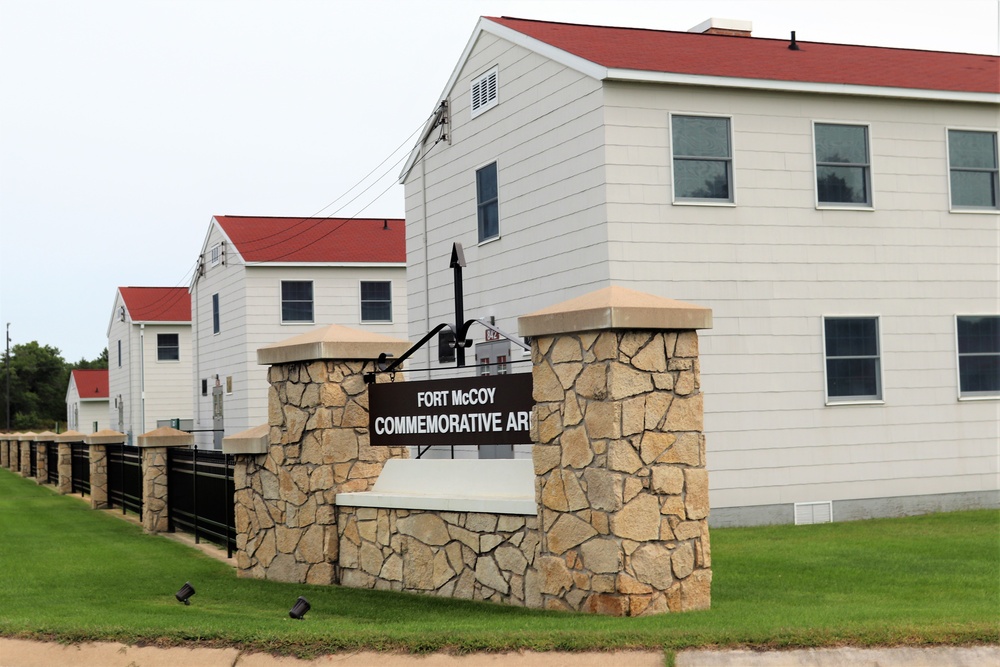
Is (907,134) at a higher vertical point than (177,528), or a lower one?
higher

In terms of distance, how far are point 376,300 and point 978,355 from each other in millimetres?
21112

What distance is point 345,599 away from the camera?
10.4 m

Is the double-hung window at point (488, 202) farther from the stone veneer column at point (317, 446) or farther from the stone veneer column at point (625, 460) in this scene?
the stone veneer column at point (625, 460)

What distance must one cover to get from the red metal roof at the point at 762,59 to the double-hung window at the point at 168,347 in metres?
32.4

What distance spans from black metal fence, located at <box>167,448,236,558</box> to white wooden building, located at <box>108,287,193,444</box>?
28815mm

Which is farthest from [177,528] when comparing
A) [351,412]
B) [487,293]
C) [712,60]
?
[712,60]

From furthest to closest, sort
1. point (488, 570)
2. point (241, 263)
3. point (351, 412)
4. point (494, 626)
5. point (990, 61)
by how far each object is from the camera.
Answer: point (241, 263)
point (990, 61)
point (351, 412)
point (488, 570)
point (494, 626)

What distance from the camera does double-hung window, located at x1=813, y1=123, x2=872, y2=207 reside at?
1703 centimetres

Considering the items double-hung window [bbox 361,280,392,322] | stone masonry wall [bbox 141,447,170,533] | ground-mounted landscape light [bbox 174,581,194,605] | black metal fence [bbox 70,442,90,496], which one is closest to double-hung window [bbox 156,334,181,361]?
double-hung window [bbox 361,280,392,322]

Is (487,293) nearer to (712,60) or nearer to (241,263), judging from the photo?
(712,60)

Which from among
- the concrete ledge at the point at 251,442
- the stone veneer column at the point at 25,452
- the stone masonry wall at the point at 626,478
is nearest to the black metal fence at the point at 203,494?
the concrete ledge at the point at 251,442

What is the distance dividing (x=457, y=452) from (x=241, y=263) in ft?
55.2

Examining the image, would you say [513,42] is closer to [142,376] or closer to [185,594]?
[185,594]

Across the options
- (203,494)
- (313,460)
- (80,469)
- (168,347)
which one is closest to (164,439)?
(203,494)
